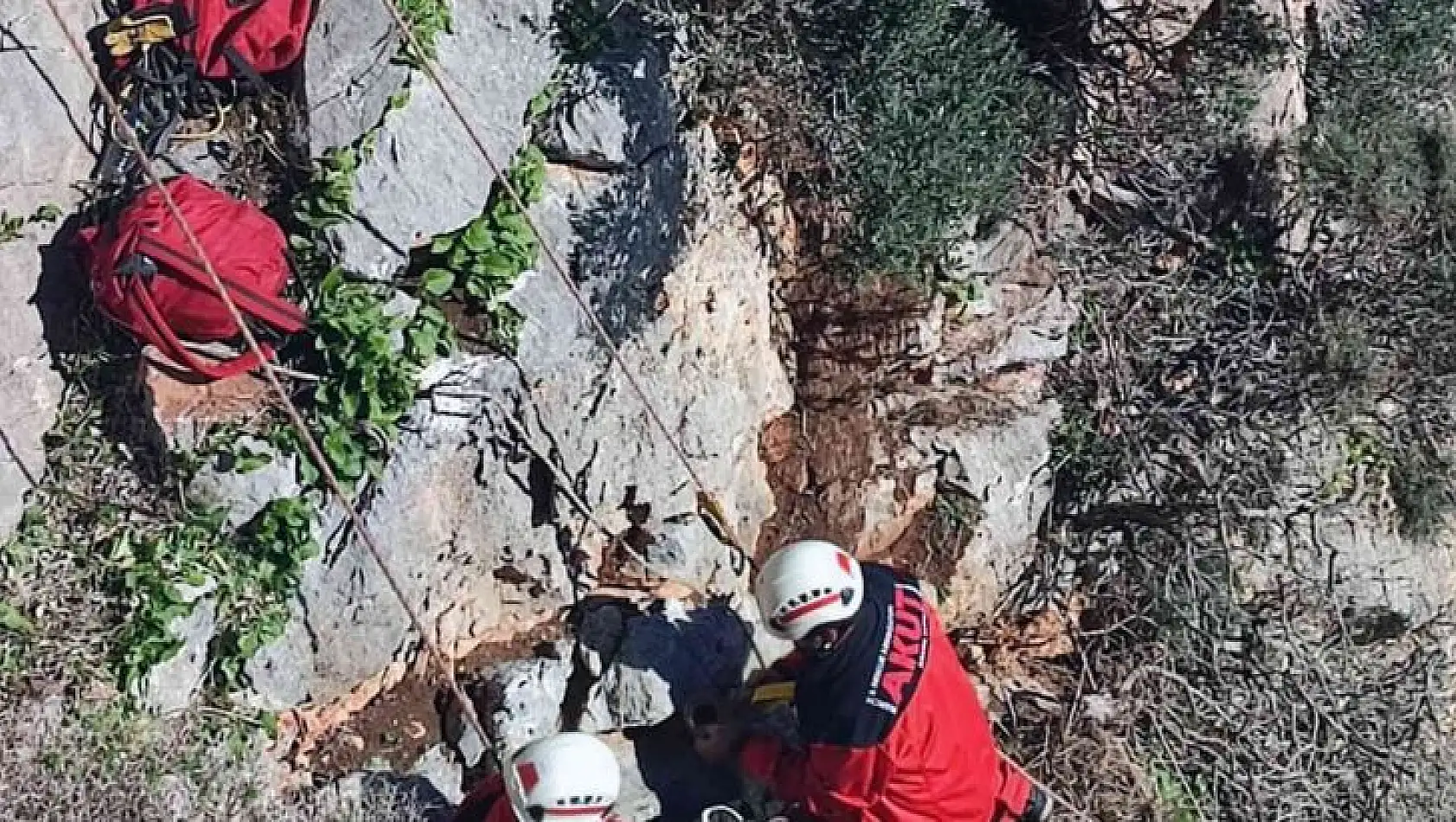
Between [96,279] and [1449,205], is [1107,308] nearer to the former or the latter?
[1449,205]

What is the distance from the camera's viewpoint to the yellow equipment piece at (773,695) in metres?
6.02

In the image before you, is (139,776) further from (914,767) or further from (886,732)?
(914,767)

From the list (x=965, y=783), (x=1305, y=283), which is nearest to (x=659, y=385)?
(x=965, y=783)

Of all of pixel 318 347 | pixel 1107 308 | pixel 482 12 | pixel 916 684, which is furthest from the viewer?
pixel 1107 308

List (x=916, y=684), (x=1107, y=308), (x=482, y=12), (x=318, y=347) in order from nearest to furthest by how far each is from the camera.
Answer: (x=916, y=684), (x=318, y=347), (x=482, y=12), (x=1107, y=308)

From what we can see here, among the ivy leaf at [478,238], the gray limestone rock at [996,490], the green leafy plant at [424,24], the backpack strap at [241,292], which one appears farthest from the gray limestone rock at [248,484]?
the gray limestone rock at [996,490]

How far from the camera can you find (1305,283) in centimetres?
738

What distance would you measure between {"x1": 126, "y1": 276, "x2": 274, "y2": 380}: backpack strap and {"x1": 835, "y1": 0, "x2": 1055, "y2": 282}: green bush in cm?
247

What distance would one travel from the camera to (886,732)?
554 cm

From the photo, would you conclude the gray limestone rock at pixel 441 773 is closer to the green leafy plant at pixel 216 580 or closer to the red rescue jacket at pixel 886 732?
the green leafy plant at pixel 216 580

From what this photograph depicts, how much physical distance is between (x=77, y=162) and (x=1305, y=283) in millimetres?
5277

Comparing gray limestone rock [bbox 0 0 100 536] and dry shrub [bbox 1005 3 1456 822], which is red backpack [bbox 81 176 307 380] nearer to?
gray limestone rock [bbox 0 0 100 536]

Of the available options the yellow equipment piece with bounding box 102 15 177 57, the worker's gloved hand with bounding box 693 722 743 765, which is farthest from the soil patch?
the yellow equipment piece with bounding box 102 15 177 57

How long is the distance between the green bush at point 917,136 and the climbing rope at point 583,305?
1.11m
